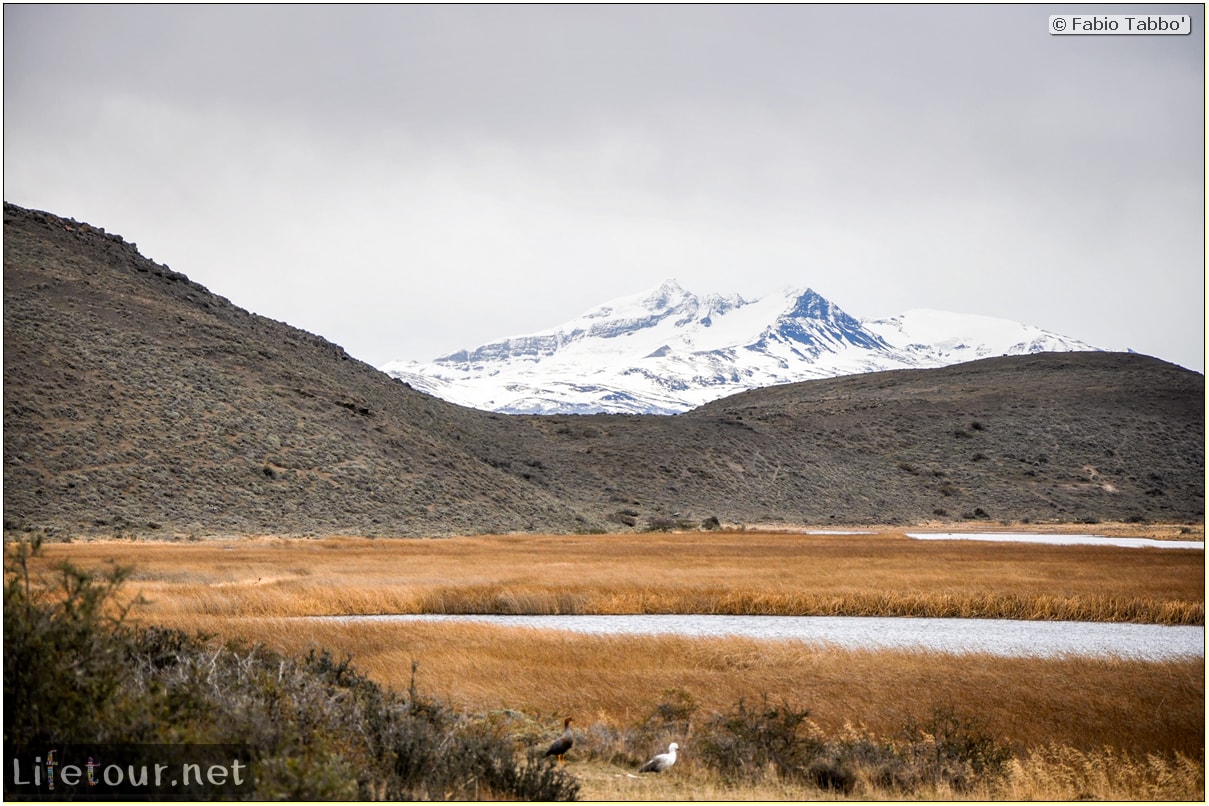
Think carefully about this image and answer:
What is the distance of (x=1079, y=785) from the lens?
442 inches

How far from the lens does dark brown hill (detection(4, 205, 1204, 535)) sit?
59.8 metres

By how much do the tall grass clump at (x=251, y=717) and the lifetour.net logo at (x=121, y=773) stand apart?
97mm

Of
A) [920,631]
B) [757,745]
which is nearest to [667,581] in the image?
[920,631]

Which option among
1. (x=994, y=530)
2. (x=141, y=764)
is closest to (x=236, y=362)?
(x=994, y=530)

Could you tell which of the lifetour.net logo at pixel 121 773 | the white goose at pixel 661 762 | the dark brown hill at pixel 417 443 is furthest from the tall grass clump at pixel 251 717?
the dark brown hill at pixel 417 443

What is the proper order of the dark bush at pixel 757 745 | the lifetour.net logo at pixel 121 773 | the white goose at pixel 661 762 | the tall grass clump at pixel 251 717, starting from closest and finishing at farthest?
the lifetour.net logo at pixel 121 773 → the tall grass clump at pixel 251 717 → the white goose at pixel 661 762 → the dark bush at pixel 757 745

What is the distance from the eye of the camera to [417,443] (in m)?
79.2

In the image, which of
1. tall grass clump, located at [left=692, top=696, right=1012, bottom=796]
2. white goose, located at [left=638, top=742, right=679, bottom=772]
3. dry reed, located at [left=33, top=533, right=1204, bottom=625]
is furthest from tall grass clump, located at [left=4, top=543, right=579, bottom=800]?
dry reed, located at [left=33, top=533, right=1204, bottom=625]

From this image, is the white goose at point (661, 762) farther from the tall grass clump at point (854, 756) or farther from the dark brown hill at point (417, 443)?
the dark brown hill at point (417, 443)

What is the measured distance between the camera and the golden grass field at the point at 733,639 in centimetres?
1293

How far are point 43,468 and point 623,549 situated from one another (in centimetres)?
3341

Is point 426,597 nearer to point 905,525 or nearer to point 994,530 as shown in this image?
point 994,530

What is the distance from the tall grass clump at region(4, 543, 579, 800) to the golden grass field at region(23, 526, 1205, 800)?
1184mm

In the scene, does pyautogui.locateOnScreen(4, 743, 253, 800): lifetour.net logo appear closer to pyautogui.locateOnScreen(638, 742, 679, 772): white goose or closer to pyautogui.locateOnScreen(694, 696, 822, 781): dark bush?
pyautogui.locateOnScreen(638, 742, 679, 772): white goose
